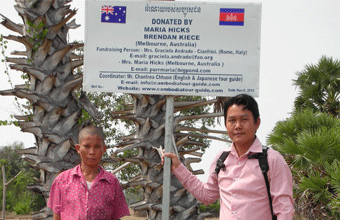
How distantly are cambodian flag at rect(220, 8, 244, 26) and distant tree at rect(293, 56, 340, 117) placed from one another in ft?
32.5

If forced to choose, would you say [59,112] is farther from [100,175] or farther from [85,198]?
[85,198]

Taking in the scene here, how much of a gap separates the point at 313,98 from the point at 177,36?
1057 cm

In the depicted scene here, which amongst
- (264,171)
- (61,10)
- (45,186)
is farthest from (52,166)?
(264,171)

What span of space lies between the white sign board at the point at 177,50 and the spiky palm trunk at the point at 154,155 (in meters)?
2.25

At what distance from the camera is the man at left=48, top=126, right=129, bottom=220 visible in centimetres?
290

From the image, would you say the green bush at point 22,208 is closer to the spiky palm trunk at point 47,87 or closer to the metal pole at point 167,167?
the spiky palm trunk at point 47,87

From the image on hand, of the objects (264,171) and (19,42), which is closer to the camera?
(264,171)

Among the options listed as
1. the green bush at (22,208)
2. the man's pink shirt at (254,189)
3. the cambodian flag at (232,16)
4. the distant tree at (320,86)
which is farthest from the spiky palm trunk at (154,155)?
the green bush at (22,208)

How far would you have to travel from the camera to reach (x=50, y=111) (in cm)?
527

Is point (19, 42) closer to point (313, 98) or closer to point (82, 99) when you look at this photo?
point (82, 99)

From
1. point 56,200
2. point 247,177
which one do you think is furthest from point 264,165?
point 56,200

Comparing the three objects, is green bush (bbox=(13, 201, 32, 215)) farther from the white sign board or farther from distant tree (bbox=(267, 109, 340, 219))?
the white sign board

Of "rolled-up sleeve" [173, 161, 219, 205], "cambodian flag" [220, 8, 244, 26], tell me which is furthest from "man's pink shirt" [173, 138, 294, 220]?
"cambodian flag" [220, 8, 244, 26]

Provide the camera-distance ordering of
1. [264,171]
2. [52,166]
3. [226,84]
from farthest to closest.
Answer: [52,166] → [226,84] → [264,171]
